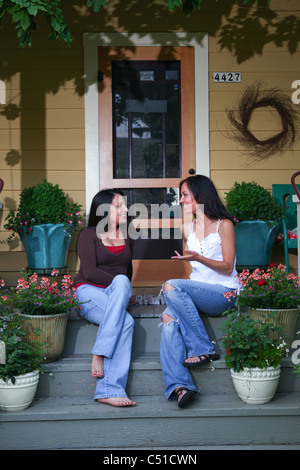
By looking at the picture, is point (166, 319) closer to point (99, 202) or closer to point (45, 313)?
point (45, 313)

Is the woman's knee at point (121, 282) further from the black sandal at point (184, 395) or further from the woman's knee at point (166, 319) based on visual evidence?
the black sandal at point (184, 395)

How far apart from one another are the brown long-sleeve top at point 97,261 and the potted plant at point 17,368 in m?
0.54

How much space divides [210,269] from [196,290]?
0.20 meters

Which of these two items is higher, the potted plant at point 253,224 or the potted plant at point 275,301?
the potted plant at point 253,224

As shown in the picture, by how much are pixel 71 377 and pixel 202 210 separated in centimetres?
120

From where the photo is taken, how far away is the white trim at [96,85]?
456 centimetres

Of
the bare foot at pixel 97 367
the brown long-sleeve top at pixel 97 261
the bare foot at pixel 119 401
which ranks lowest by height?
the bare foot at pixel 119 401

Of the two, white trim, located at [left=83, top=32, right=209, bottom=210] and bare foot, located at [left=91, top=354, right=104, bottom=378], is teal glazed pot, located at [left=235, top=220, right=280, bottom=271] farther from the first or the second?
bare foot, located at [left=91, top=354, right=104, bottom=378]

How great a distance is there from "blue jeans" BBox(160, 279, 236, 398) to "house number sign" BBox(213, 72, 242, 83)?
2254 millimetres

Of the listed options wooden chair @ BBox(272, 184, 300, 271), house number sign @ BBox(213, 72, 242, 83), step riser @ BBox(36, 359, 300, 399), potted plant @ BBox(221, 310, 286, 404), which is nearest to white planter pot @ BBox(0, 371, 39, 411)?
step riser @ BBox(36, 359, 300, 399)

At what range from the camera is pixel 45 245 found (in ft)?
13.4

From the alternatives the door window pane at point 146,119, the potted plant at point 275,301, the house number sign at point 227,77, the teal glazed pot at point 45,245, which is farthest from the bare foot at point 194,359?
the house number sign at point 227,77
